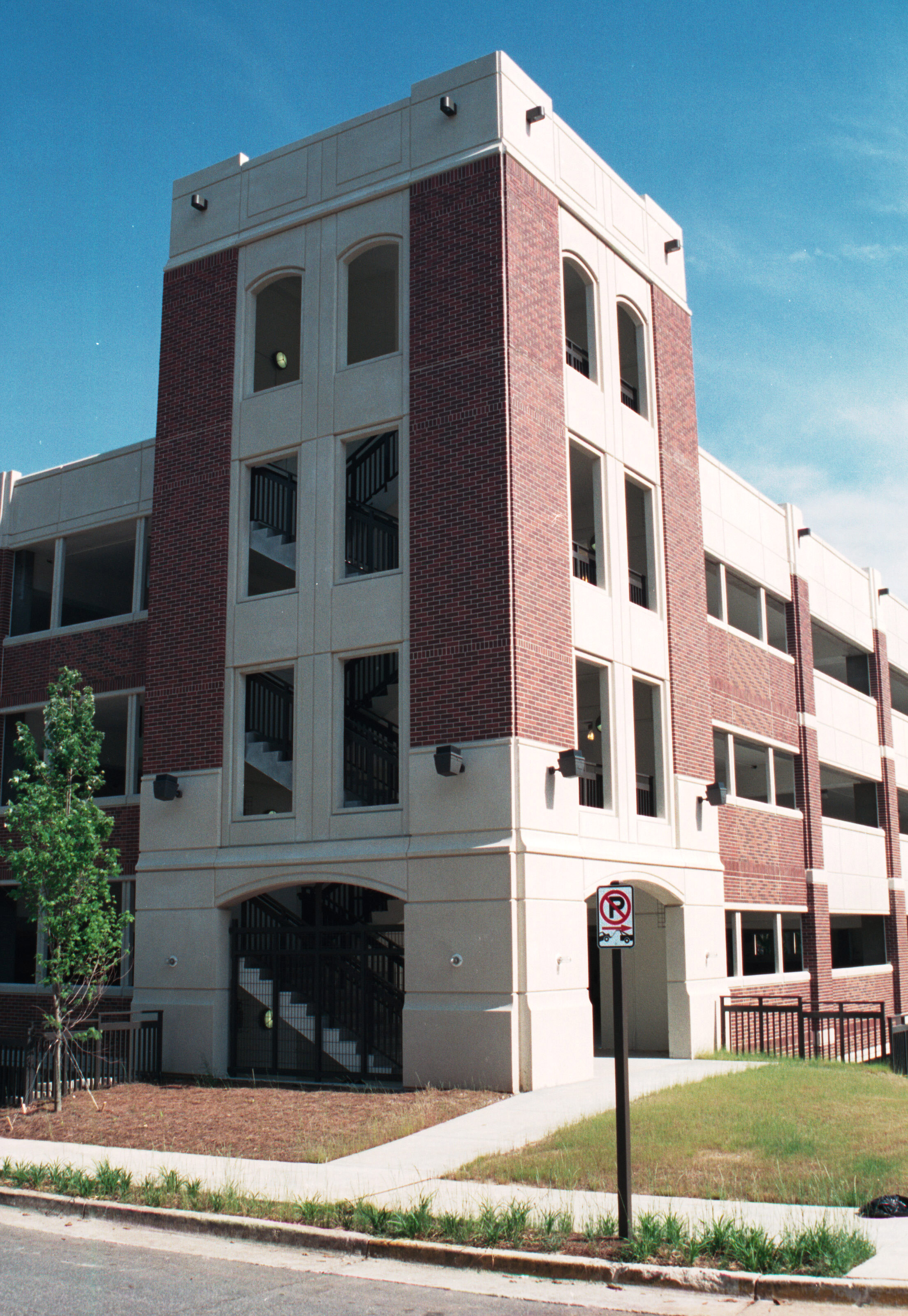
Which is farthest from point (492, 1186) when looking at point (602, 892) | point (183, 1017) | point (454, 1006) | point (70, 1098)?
point (183, 1017)

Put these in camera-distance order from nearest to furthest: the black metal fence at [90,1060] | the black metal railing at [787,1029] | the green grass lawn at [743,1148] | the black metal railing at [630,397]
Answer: the green grass lawn at [743,1148] < the black metal fence at [90,1060] < the black metal railing at [787,1029] < the black metal railing at [630,397]

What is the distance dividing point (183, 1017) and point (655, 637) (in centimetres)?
967

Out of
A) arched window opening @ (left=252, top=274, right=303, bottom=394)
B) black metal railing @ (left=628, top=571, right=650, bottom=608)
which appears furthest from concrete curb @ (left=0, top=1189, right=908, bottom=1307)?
arched window opening @ (left=252, top=274, right=303, bottom=394)

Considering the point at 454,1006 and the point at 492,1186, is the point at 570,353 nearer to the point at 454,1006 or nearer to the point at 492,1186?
the point at 454,1006

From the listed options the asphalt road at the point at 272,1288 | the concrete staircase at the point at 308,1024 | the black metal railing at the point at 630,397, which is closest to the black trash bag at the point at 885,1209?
the asphalt road at the point at 272,1288

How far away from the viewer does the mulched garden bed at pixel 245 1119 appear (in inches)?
498

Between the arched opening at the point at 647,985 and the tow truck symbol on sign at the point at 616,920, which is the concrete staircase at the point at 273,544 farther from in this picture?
the tow truck symbol on sign at the point at 616,920

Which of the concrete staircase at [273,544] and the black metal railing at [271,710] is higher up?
the concrete staircase at [273,544]

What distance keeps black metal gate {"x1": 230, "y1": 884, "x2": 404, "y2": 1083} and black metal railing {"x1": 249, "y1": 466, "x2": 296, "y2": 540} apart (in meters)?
6.05

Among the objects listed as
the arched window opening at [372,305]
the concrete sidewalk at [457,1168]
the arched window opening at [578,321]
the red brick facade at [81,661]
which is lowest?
the concrete sidewalk at [457,1168]

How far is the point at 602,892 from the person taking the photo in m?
9.20

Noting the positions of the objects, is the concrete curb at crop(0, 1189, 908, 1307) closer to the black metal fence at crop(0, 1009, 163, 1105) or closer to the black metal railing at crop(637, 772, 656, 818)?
the black metal fence at crop(0, 1009, 163, 1105)

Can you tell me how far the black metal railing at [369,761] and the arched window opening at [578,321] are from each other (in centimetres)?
654

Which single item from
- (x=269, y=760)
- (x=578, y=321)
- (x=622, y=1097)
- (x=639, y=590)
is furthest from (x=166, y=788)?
(x=622, y=1097)
